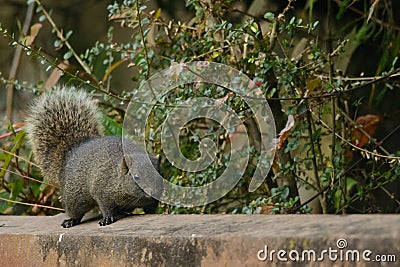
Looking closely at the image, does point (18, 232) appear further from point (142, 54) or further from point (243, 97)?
point (142, 54)

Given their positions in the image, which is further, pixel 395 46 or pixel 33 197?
pixel 33 197

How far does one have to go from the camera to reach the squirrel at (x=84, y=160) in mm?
2205

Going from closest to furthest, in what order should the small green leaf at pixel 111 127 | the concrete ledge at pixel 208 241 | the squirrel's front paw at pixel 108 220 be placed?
the concrete ledge at pixel 208 241 < the squirrel's front paw at pixel 108 220 < the small green leaf at pixel 111 127

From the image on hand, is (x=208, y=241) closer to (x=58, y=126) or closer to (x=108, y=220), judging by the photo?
(x=108, y=220)

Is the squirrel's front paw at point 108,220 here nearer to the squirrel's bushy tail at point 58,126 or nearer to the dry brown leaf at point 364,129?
the squirrel's bushy tail at point 58,126

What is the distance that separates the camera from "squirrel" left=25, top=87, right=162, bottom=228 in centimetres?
221

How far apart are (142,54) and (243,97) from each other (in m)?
0.69

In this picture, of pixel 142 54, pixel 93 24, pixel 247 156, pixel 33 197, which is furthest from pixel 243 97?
pixel 93 24

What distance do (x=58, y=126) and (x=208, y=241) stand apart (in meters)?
1.34

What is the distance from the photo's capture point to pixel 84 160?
7.81 ft

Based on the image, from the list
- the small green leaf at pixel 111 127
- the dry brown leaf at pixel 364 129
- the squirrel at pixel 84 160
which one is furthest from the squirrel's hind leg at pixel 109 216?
the dry brown leaf at pixel 364 129

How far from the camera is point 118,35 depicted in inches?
181

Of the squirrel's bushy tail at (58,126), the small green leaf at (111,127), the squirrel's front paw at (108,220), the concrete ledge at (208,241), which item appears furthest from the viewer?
the small green leaf at (111,127)

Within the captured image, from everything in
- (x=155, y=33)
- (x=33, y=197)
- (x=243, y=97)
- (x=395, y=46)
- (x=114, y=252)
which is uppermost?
(x=155, y=33)
